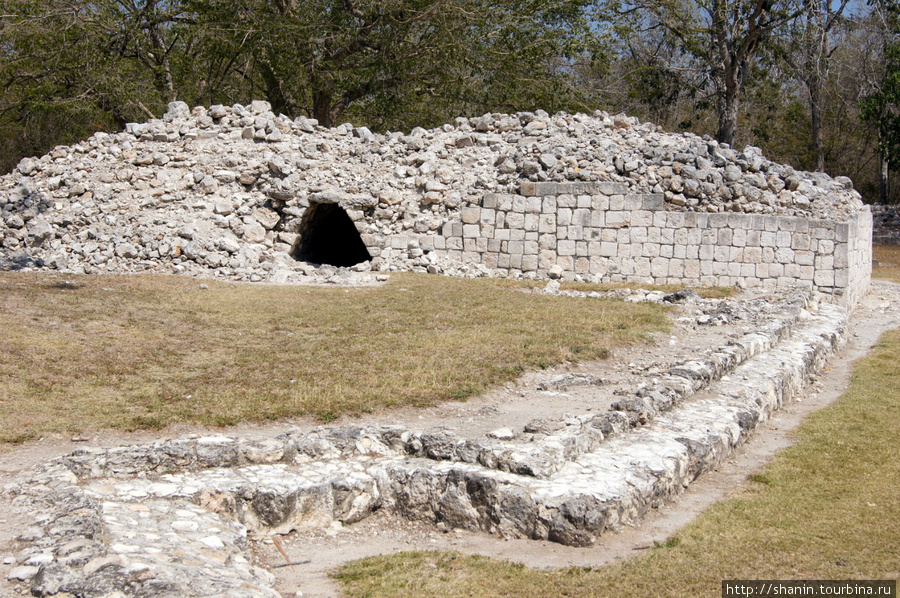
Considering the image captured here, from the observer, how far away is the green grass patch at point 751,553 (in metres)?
4.31

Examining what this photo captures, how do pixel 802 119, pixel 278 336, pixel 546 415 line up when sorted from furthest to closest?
1. pixel 802 119
2. pixel 278 336
3. pixel 546 415

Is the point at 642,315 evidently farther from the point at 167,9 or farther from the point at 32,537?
the point at 167,9

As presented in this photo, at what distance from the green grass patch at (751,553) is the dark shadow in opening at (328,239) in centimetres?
1209

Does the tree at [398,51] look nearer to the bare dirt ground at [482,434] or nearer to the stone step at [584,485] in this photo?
the bare dirt ground at [482,434]

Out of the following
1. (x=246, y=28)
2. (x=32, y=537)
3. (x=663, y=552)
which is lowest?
(x=663, y=552)

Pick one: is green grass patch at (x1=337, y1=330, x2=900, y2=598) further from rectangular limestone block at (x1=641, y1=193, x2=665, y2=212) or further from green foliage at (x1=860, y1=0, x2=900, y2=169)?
green foliage at (x1=860, y1=0, x2=900, y2=169)

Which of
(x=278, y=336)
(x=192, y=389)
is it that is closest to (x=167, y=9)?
(x=278, y=336)

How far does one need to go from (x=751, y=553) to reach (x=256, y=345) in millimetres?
5791

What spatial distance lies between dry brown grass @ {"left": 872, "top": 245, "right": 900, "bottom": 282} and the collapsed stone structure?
4995 mm

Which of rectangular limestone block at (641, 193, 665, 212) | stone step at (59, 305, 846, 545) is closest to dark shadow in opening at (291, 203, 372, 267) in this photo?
rectangular limestone block at (641, 193, 665, 212)

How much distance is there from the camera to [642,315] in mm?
11805

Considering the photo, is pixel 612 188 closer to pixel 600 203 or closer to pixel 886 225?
pixel 600 203

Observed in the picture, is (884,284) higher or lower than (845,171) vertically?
Result: lower

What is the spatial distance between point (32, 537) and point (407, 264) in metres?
12.6
